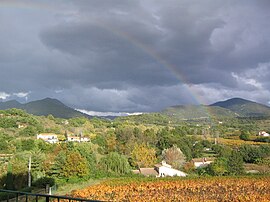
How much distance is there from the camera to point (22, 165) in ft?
98.4

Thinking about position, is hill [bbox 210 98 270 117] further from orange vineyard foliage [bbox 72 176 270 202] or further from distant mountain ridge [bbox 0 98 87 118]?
orange vineyard foliage [bbox 72 176 270 202]

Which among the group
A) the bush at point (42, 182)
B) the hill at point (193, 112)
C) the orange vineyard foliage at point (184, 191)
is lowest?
the orange vineyard foliage at point (184, 191)

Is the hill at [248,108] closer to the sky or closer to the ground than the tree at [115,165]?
closer to the sky

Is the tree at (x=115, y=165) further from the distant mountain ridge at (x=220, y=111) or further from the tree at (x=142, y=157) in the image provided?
the distant mountain ridge at (x=220, y=111)

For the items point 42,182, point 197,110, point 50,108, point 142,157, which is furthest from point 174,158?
point 50,108

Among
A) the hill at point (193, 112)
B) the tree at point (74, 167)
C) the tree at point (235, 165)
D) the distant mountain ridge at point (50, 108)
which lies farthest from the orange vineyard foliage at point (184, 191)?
the distant mountain ridge at point (50, 108)

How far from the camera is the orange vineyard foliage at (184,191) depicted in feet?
66.4

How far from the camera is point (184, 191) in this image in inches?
954

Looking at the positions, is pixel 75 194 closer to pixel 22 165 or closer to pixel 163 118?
pixel 22 165

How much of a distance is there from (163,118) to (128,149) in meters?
73.6

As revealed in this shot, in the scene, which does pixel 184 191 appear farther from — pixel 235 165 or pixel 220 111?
pixel 220 111

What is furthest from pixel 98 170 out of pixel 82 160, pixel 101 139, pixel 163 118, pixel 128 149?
pixel 163 118

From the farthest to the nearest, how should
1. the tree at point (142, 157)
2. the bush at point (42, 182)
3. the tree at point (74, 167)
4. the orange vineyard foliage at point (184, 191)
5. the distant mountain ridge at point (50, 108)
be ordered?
the distant mountain ridge at point (50, 108) → the tree at point (142, 157) → the tree at point (74, 167) → the bush at point (42, 182) → the orange vineyard foliage at point (184, 191)

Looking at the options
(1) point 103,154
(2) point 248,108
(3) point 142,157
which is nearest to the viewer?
(3) point 142,157
